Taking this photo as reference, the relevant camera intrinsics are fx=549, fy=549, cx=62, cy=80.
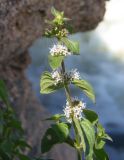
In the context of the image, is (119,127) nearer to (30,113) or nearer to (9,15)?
(30,113)

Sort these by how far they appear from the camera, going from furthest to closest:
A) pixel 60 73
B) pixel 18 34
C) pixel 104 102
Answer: pixel 104 102 < pixel 18 34 < pixel 60 73

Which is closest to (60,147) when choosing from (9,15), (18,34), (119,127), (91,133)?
(18,34)

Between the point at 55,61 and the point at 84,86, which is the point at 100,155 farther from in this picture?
the point at 55,61

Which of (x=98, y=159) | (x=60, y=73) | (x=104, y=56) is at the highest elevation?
(x=104, y=56)

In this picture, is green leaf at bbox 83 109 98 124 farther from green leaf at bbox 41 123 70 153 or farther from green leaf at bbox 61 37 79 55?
green leaf at bbox 61 37 79 55

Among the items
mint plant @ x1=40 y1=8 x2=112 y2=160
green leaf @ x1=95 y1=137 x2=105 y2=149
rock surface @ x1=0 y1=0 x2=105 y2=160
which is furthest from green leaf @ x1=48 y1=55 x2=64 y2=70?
rock surface @ x1=0 y1=0 x2=105 y2=160

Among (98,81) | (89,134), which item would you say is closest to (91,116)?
(89,134)
